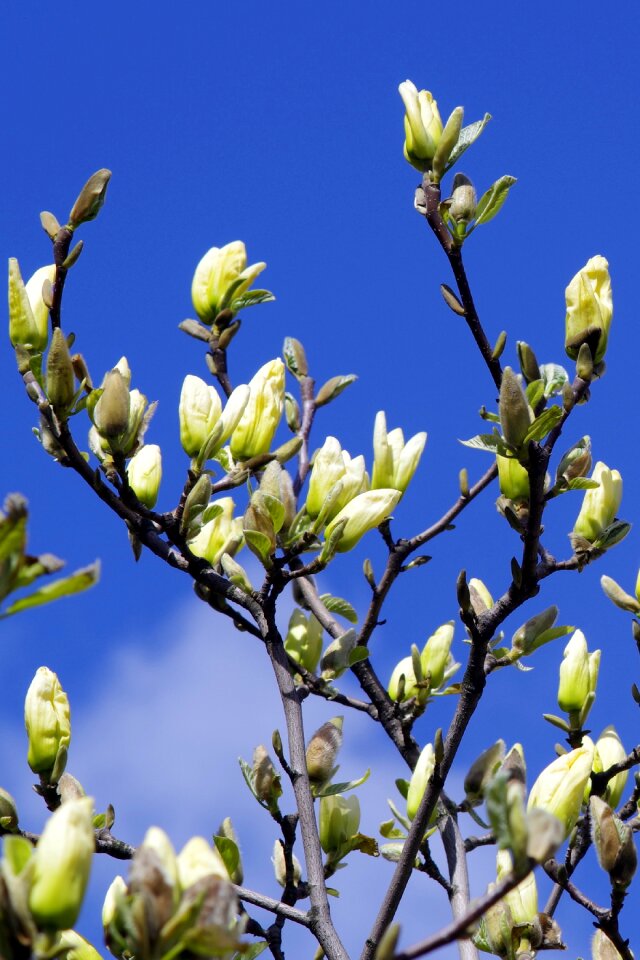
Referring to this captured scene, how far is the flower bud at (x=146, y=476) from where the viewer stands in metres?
1.52

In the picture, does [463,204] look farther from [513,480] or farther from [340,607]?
[340,607]

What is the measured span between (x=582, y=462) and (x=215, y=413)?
45 centimetres

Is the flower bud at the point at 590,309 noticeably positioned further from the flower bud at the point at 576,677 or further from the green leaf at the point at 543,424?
the flower bud at the point at 576,677

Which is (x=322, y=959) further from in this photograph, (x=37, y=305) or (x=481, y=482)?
(x=37, y=305)

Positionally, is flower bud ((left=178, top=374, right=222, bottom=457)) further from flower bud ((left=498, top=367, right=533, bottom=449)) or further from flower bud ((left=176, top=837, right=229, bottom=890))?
flower bud ((left=176, top=837, right=229, bottom=890))

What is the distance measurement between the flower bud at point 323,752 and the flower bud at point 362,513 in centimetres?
27

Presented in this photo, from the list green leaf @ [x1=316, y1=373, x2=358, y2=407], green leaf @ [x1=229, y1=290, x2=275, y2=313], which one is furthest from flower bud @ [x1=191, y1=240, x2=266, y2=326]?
green leaf @ [x1=316, y1=373, x2=358, y2=407]

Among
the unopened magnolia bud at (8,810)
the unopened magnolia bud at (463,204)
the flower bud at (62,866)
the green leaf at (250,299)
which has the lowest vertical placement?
the flower bud at (62,866)

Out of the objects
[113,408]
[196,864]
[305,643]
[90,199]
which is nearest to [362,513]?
[113,408]

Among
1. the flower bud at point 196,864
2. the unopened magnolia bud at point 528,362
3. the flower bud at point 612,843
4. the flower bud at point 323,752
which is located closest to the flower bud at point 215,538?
the flower bud at point 323,752

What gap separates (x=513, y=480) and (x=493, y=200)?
348mm

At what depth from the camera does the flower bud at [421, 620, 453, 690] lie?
1884mm

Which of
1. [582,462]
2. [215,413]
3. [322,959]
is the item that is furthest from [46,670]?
[582,462]

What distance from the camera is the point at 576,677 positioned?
1.70 metres
